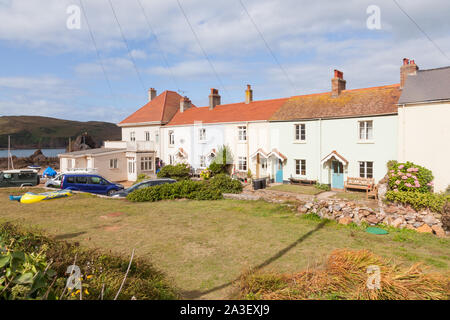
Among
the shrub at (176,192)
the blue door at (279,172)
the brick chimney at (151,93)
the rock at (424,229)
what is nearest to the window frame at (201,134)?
the blue door at (279,172)

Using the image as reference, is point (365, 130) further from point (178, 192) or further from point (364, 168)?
point (178, 192)

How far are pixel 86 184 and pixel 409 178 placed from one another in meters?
23.6

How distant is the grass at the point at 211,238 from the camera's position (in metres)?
8.50

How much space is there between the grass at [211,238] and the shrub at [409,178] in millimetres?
6179

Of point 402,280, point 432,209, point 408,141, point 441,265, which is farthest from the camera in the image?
point 408,141

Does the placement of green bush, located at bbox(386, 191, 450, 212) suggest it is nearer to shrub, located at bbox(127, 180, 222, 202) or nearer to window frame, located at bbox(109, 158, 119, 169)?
shrub, located at bbox(127, 180, 222, 202)

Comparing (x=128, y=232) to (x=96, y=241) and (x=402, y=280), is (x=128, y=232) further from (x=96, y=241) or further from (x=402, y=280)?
(x=402, y=280)

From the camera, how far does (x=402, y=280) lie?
6.20 metres

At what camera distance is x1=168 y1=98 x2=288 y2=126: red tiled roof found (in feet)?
105

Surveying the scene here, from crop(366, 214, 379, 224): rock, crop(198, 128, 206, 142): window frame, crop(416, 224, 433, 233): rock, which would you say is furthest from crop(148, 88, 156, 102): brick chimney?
crop(416, 224, 433, 233): rock

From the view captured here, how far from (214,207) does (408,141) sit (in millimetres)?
14800

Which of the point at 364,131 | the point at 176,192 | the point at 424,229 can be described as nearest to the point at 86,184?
the point at 176,192

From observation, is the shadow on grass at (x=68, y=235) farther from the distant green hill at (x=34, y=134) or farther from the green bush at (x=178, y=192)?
the distant green hill at (x=34, y=134)
